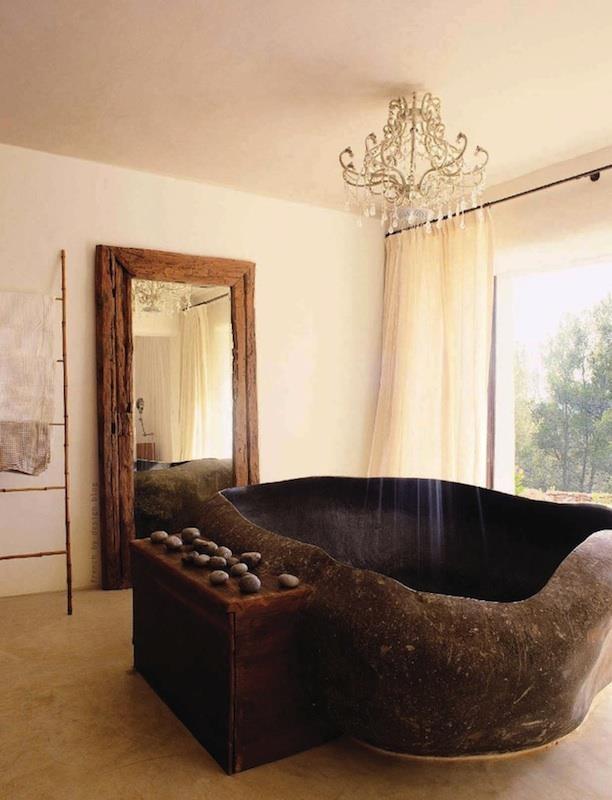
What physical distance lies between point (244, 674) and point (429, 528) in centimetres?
133

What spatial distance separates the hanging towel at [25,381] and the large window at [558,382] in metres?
2.66

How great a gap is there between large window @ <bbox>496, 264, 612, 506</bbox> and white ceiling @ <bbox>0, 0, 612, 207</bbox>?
31.3 inches

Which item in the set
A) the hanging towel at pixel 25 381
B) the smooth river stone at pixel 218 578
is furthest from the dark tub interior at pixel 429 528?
the hanging towel at pixel 25 381

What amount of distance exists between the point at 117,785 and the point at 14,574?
74.3 inches

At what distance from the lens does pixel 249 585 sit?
1889 millimetres

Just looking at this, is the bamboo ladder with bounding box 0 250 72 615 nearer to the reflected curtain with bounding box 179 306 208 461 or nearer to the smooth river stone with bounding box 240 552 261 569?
the reflected curtain with bounding box 179 306 208 461

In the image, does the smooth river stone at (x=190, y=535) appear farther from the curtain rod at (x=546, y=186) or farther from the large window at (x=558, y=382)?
the large window at (x=558, y=382)

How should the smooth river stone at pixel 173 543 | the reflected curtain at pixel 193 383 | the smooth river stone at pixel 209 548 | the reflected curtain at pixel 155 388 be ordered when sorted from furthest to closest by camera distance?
1. the reflected curtain at pixel 193 383
2. the reflected curtain at pixel 155 388
3. the smooth river stone at pixel 173 543
4. the smooth river stone at pixel 209 548

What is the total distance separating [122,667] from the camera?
2555 millimetres

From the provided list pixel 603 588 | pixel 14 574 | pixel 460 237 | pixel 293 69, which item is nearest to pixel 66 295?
pixel 14 574

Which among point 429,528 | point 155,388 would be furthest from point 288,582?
point 155,388

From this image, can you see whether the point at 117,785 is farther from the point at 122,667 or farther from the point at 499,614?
the point at 499,614

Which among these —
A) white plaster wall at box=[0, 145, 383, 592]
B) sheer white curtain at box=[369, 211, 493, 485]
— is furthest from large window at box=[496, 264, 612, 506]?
white plaster wall at box=[0, 145, 383, 592]

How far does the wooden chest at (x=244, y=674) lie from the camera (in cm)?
184
